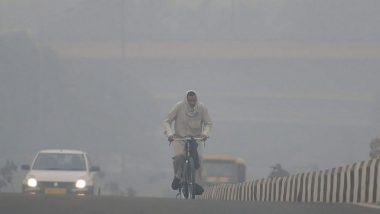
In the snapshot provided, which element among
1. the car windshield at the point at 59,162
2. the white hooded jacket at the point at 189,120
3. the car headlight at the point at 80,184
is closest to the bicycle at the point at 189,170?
the white hooded jacket at the point at 189,120

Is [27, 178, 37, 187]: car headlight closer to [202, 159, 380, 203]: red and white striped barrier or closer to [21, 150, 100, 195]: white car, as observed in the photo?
[21, 150, 100, 195]: white car

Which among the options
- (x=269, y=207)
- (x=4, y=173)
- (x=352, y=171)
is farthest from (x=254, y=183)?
(x=4, y=173)

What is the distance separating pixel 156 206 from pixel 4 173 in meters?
150

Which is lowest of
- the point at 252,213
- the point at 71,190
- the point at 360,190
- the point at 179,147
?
the point at 252,213

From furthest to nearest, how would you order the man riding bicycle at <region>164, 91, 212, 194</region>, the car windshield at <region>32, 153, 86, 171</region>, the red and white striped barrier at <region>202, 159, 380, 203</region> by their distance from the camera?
the car windshield at <region>32, 153, 86, 171</region> < the man riding bicycle at <region>164, 91, 212, 194</region> < the red and white striped barrier at <region>202, 159, 380, 203</region>

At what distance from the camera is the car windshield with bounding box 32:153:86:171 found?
3013 cm

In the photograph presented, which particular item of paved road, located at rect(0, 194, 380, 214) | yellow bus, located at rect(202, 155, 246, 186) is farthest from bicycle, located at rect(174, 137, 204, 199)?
yellow bus, located at rect(202, 155, 246, 186)

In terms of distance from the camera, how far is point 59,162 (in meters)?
30.5

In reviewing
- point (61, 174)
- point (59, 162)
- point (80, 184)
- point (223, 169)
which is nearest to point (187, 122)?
point (80, 184)

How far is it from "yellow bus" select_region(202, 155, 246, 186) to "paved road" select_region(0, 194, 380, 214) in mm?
45885

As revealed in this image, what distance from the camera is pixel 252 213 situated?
34.8 ft

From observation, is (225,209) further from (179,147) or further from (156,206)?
(179,147)

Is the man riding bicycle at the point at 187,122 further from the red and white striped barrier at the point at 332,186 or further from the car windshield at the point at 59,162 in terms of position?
the car windshield at the point at 59,162

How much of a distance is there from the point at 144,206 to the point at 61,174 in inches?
720
